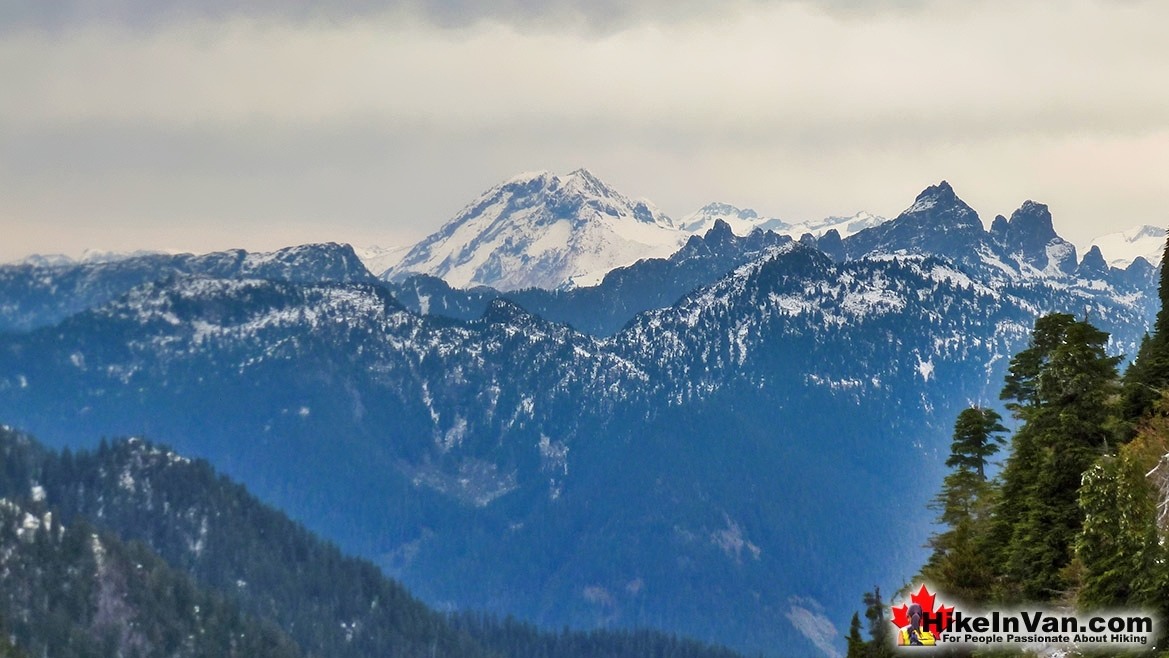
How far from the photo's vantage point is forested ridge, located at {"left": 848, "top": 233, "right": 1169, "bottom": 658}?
71062mm

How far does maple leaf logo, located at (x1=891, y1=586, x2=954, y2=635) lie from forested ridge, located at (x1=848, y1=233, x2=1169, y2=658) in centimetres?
568

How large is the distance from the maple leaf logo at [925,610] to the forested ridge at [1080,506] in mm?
5678

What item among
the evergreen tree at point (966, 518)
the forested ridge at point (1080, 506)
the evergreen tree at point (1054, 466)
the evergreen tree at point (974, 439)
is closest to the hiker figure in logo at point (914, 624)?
the forested ridge at point (1080, 506)

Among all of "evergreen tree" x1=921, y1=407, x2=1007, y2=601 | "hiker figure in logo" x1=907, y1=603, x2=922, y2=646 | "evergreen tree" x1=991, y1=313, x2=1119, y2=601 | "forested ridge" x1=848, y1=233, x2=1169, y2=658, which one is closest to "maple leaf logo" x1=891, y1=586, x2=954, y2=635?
"hiker figure in logo" x1=907, y1=603, x2=922, y2=646

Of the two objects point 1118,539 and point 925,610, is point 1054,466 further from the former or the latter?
point 1118,539

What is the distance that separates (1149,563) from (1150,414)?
23.2m

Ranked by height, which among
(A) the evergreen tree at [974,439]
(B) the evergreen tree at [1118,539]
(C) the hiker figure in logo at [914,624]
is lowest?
(C) the hiker figure in logo at [914,624]

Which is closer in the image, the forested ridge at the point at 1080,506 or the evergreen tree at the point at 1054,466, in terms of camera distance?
the forested ridge at the point at 1080,506

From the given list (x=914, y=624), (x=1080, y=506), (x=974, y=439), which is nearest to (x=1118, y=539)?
(x=1080, y=506)

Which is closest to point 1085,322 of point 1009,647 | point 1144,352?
point 1144,352

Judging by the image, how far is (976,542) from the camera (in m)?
97.4

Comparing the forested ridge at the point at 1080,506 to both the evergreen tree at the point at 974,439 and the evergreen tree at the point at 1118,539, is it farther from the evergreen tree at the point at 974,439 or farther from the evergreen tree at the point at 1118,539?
the evergreen tree at the point at 974,439

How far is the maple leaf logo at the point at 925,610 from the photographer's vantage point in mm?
78562

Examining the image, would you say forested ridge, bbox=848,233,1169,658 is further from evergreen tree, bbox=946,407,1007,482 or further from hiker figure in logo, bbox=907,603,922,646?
evergreen tree, bbox=946,407,1007,482
